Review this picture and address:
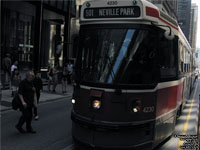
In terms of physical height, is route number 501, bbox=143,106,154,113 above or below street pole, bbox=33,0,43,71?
below

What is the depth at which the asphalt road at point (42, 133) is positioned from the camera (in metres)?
6.22

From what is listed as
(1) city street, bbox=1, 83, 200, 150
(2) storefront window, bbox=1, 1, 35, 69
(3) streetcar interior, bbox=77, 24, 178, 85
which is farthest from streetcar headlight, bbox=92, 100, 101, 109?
(2) storefront window, bbox=1, 1, 35, 69

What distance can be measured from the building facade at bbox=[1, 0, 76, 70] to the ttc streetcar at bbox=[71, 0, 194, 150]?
16456 millimetres

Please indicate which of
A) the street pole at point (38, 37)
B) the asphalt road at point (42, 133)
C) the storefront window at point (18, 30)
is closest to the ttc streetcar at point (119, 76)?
the asphalt road at point (42, 133)

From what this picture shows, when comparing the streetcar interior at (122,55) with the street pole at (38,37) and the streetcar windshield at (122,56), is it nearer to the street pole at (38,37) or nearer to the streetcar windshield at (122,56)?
the streetcar windshield at (122,56)

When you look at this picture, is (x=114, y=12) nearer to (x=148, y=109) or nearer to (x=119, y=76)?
(x=119, y=76)

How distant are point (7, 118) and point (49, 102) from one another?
391cm

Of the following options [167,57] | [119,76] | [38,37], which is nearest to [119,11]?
[119,76]

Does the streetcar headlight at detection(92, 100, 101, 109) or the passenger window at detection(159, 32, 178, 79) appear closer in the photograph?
the streetcar headlight at detection(92, 100, 101, 109)

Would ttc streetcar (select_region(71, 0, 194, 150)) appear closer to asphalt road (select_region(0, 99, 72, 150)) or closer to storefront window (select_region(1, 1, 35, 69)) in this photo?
asphalt road (select_region(0, 99, 72, 150))

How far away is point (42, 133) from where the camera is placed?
731 cm

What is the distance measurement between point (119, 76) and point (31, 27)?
84.8 ft

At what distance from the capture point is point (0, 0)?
21.2 metres

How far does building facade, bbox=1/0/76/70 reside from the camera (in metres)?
21.6
